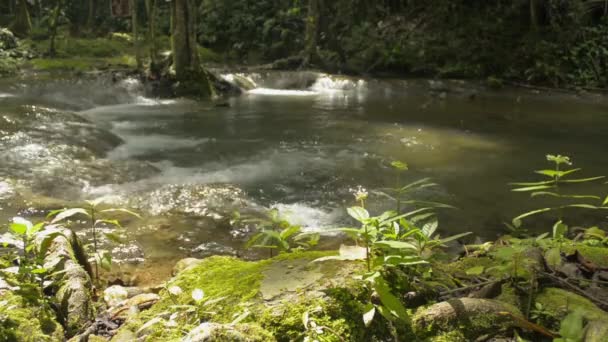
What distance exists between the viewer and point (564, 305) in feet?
6.21

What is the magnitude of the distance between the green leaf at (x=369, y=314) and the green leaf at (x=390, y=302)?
0.04 m

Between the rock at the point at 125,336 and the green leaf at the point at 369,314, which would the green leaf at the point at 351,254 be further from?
the rock at the point at 125,336

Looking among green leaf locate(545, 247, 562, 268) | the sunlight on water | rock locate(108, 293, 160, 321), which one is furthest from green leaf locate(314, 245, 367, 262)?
the sunlight on water

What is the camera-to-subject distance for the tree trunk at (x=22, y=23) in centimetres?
2393

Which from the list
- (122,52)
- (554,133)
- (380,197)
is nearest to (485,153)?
(554,133)

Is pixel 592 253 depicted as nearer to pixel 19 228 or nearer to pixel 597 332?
pixel 597 332

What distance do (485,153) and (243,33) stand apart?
58.5 ft

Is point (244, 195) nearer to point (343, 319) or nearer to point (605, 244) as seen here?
point (605, 244)

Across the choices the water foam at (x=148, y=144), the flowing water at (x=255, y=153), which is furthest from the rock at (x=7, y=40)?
the water foam at (x=148, y=144)

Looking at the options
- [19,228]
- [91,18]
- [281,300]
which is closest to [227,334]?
[281,300]

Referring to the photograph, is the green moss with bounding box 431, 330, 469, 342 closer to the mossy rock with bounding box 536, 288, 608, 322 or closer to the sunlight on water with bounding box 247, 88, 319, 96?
the mossy rock with bounding box 536, 288, 608, 322

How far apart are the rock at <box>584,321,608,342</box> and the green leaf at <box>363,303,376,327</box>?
26.1 inches

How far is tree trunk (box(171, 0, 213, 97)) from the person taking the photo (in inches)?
561

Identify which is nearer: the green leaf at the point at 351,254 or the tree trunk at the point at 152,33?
the green leaf at the point at 351,254
